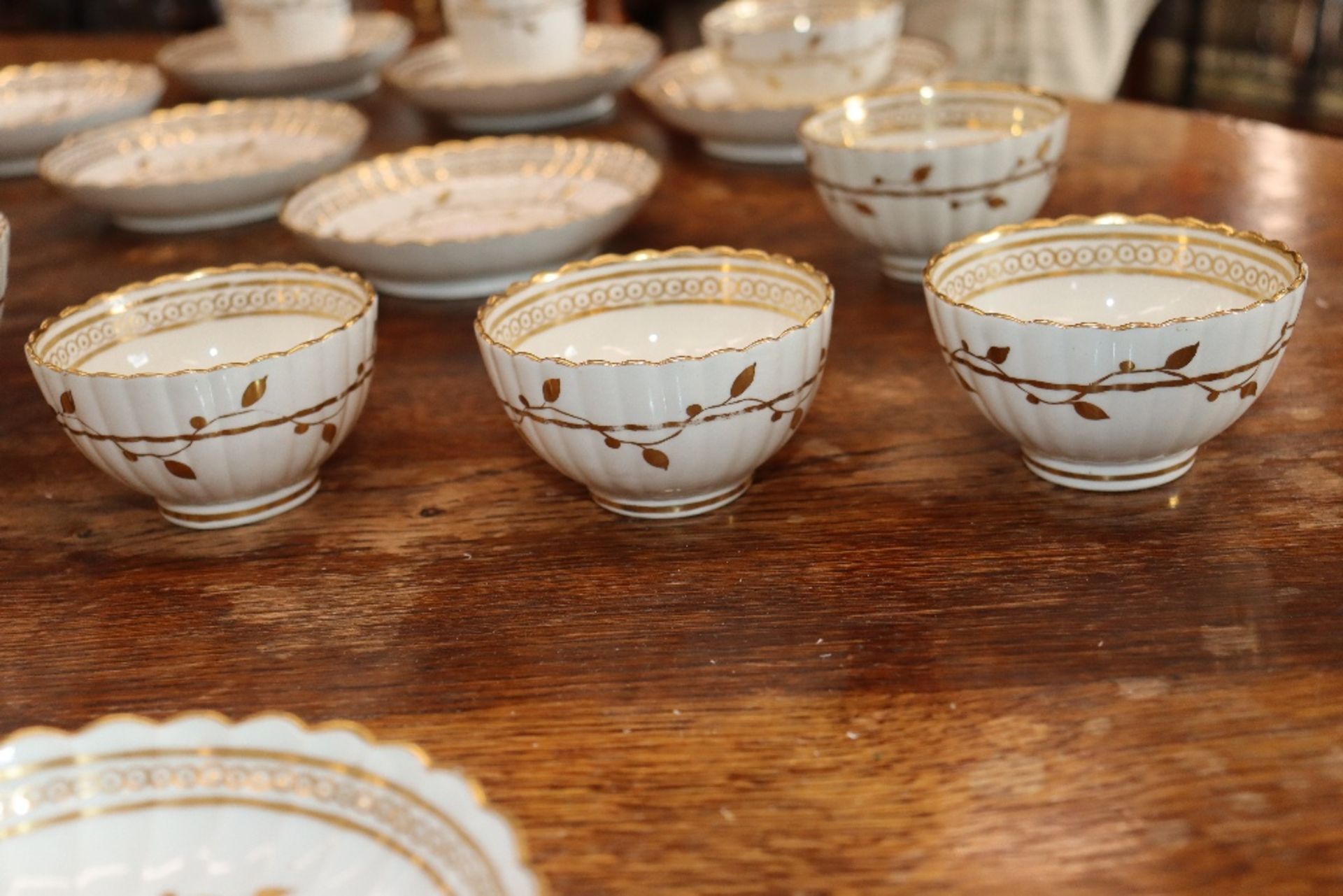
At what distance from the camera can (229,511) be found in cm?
78

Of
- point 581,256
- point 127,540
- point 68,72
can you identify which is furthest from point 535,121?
point 127,540

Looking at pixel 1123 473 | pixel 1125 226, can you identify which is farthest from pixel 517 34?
pixel 1123 473

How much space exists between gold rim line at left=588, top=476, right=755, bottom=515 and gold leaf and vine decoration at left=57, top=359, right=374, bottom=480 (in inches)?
6.1

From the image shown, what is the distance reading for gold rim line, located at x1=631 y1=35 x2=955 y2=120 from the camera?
132 centimetres

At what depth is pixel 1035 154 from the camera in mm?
998

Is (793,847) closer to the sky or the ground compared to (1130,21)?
closer to the sky

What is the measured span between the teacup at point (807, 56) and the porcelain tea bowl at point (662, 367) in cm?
51

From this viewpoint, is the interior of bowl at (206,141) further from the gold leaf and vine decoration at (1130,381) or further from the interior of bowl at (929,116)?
the gold leaf and vine decoration at (1130,381)

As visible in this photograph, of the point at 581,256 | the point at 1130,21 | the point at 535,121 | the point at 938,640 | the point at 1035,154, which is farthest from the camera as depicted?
the point at 1130,21

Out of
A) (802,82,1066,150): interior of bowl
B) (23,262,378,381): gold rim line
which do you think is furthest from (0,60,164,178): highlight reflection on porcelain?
(802,82,1066,150): interior of bowl

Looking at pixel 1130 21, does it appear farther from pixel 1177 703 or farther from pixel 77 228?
pixel 1177 703

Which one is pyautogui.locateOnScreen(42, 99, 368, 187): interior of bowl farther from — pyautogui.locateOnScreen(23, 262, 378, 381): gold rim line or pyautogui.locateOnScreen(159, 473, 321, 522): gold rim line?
pyautogui.locateOnScreen(159, 473, 321, 522): gold rim line

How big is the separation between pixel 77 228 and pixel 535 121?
468 mm

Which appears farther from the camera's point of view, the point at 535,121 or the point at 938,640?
the point at 535,121
